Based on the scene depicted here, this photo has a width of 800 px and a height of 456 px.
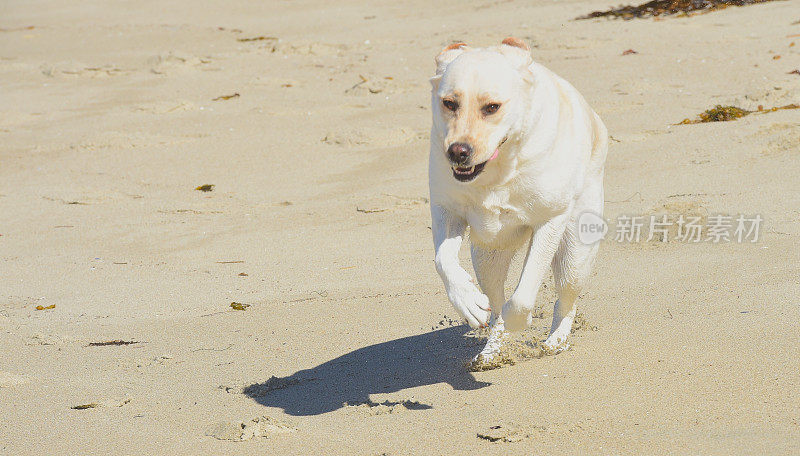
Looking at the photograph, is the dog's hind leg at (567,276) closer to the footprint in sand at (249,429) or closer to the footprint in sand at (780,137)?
the footprint in sand at (249,429)

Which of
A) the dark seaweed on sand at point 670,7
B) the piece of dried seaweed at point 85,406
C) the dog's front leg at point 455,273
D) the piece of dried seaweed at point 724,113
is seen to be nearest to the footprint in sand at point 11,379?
the piece of dried seaweed at point 85,406

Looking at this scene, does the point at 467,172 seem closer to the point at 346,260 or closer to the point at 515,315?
the point at 515,315

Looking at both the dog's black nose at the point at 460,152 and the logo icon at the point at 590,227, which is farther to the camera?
the logo icon at the point at 590,227

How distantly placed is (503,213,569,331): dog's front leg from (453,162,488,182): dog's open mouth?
671mm

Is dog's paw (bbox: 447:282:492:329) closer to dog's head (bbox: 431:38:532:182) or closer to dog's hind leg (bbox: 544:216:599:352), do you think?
dog's head (bbox: 431:38:532:182)

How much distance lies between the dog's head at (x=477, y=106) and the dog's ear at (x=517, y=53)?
0.01 m

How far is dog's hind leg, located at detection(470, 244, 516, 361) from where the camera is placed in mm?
5008

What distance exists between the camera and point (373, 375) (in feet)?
16.7

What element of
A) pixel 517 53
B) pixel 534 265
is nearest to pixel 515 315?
pixel 534 265

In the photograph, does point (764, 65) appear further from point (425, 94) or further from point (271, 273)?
point (271, 273)

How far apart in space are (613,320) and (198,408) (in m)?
2.46

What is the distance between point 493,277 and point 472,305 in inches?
37.0

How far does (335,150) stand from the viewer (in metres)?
10.1

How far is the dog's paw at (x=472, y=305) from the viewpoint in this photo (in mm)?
4160
